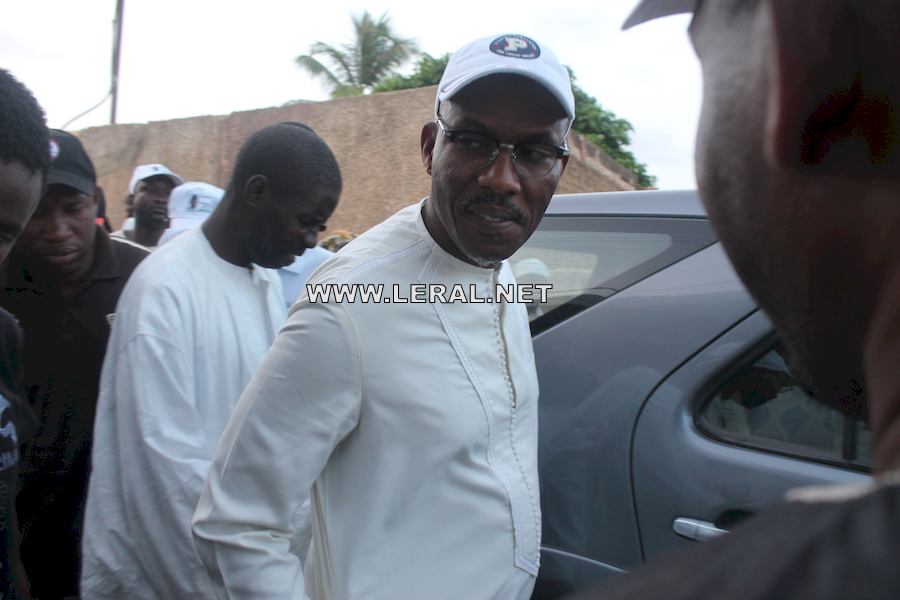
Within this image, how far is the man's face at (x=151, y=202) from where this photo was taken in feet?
16.7

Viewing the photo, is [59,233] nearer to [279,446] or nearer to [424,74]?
[279,446]

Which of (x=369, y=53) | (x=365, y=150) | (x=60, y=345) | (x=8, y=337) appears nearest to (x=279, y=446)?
(x=8, y=337)

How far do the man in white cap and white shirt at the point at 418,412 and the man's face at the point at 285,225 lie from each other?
2.67 feet

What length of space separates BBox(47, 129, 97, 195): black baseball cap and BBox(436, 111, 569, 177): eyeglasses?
1.49 metres

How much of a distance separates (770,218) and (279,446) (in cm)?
101

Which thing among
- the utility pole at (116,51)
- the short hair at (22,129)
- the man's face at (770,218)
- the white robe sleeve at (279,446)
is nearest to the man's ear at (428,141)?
the white robe sleeve at (279,446)

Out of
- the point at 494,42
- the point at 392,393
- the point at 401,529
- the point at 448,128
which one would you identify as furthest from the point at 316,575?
the point at 494,42

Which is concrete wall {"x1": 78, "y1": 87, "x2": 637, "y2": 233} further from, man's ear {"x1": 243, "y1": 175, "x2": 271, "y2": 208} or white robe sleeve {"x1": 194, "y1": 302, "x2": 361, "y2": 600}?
white robe sleeve {"x1": 194, "y1": 302, "x2": 361, "y2": 600}

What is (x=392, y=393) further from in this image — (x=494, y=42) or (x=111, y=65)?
(x=111, y=65)

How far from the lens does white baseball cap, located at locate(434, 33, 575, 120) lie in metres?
1.58

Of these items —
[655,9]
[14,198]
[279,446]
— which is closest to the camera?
[655,9]

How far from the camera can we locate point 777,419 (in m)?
1.99

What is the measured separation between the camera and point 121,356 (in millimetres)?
2002

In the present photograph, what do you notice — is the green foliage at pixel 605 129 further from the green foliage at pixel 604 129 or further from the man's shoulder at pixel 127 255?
the man's shoulder at pixel 127 255
